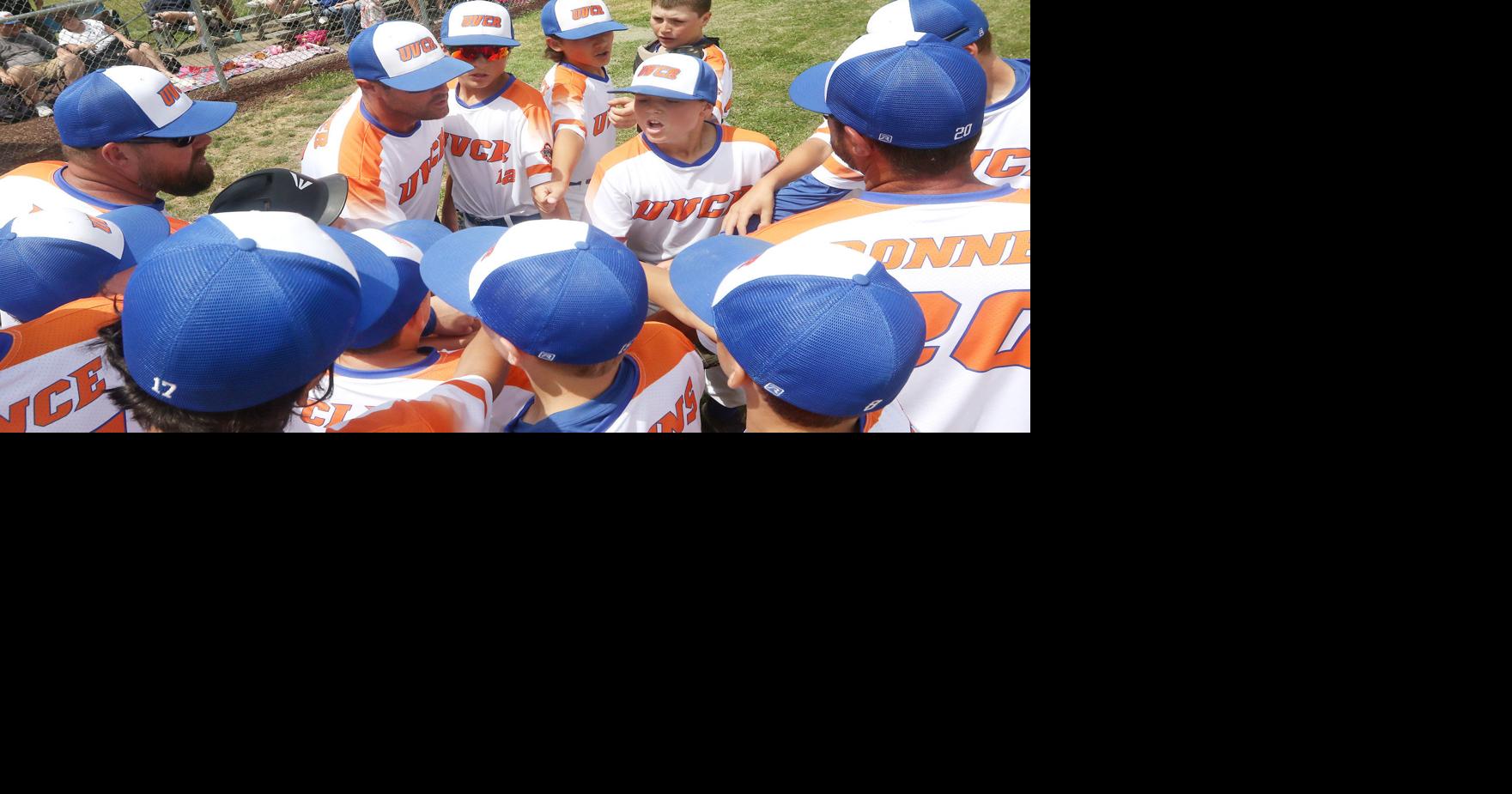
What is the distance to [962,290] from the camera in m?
2.29

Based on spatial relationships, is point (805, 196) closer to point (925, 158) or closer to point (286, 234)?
point (925, 158)

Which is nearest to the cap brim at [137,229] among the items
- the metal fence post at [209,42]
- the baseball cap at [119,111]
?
Answer: the baseball cap at [119,111]

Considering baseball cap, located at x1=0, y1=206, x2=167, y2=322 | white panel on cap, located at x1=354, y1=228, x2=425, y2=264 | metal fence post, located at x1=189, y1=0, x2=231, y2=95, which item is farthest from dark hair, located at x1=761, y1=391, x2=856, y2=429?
metal fence post, located at x1=189, y1=0, x2=231, y2=95

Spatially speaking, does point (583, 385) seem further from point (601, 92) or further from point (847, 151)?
point (601, 92)

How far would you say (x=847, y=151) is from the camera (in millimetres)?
2633

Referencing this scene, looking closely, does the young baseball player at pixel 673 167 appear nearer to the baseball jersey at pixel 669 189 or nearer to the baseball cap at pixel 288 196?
the baseball jersey at pixel 669 189

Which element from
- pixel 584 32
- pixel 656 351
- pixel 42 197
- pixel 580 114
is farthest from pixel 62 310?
pixel 584 32

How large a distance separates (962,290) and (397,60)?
Result: 8.74ft

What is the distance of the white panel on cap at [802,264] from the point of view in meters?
1.90

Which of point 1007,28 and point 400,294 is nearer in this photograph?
point 400,294

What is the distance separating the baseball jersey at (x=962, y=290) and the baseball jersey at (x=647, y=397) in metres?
0.47

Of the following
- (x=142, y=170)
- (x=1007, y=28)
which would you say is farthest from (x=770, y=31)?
(x=142, y=170)

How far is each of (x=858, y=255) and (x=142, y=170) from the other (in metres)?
2.88

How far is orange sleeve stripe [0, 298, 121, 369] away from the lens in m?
2.16
